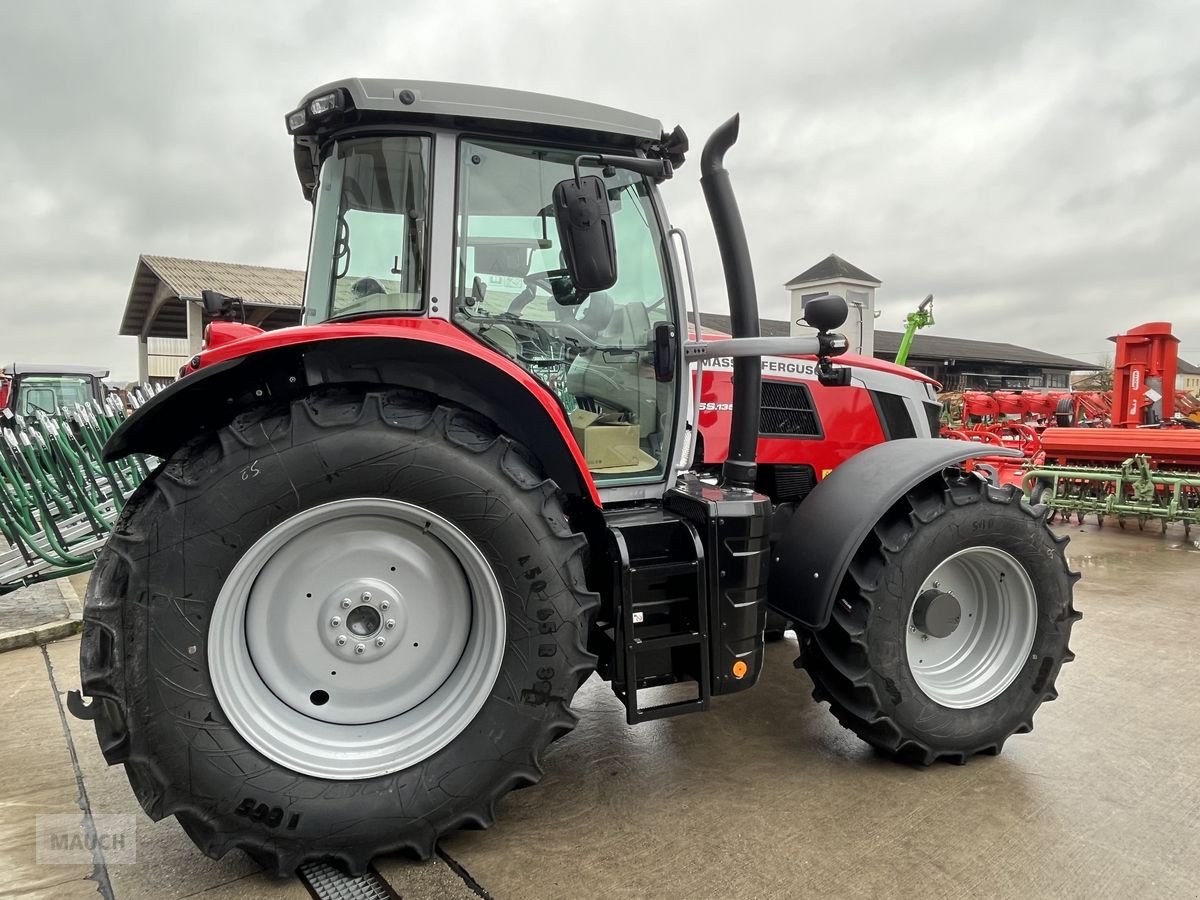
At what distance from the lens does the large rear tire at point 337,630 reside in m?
2.05

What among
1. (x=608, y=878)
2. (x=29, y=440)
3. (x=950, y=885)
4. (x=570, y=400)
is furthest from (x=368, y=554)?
(x=29, y=440)

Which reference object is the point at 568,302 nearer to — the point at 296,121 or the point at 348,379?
the point at 348,379

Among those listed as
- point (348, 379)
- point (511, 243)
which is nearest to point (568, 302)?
point (511, 243)

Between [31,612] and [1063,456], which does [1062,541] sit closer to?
[31,612]

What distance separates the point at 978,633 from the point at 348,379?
2701 mm

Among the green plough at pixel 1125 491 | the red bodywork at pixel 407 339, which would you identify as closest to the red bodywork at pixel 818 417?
the red bodywork at pixel 407 339

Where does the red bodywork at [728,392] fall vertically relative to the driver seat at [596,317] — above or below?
below

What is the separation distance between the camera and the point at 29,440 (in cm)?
517

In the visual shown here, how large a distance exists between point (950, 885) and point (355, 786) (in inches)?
68.2

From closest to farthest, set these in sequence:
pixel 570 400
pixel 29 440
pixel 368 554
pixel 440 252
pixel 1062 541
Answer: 1. pixel 368 554
2. pixel 440 252
3. pixel 570 400
4. pixel 1062 541
5. pixel 29 440

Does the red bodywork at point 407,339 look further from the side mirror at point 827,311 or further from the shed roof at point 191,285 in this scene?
the shed roof at point 191,285

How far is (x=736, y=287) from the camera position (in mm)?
2803

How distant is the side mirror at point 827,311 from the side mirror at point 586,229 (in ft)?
2.45

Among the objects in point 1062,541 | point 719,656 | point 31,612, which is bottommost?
point 31,612
